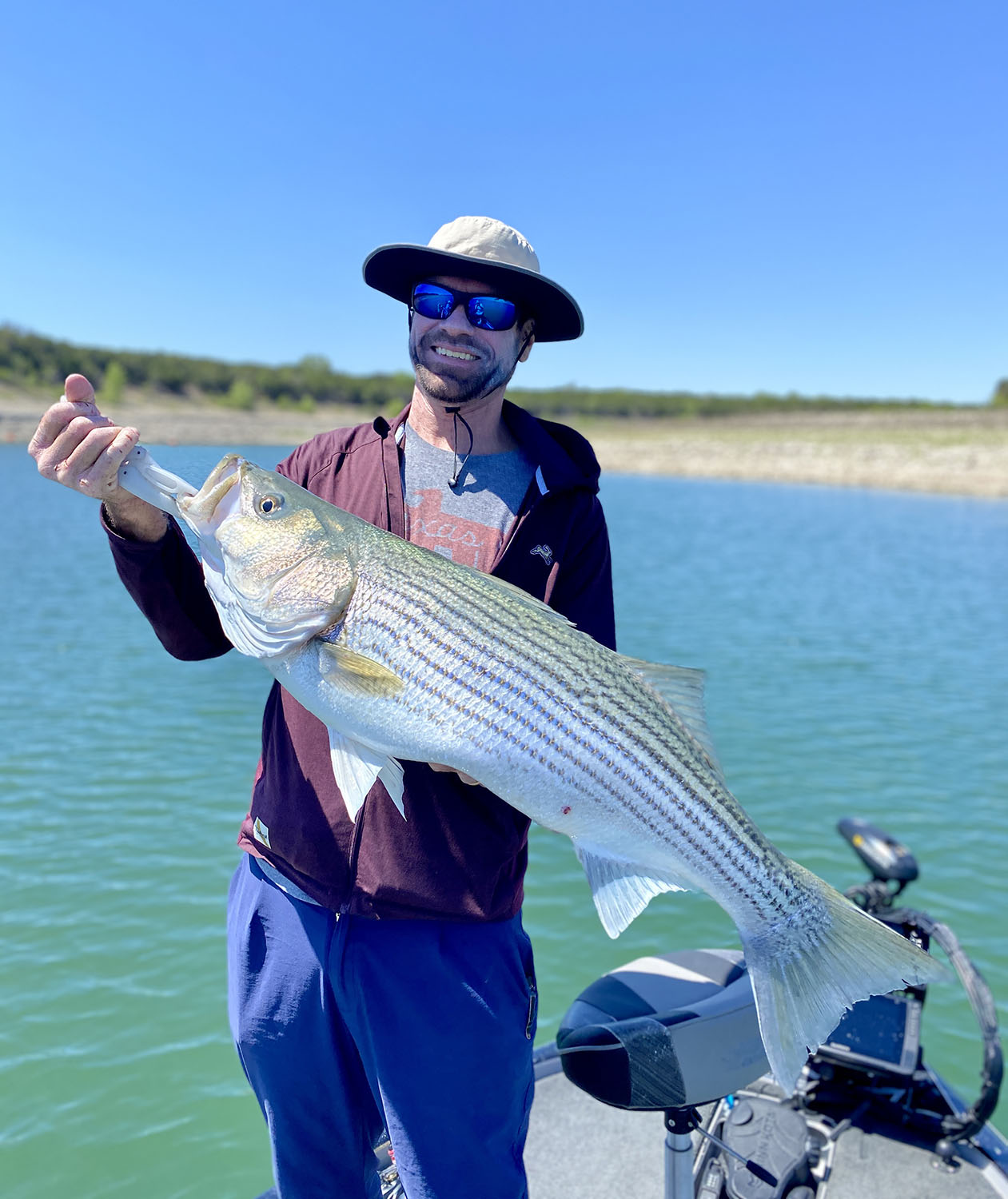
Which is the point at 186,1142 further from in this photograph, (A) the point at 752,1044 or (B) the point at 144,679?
(B) the point at 144,679

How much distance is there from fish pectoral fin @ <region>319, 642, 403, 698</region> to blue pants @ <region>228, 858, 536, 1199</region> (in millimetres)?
741

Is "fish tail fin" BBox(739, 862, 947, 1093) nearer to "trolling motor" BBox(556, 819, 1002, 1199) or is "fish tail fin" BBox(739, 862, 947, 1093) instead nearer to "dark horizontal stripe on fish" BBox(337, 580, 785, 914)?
"dark horizontal stripe on fish" BBox(337, 580, 785, 914)

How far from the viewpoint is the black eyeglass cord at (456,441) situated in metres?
3.16

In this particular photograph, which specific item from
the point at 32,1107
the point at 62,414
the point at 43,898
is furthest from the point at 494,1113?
the point at 43,898

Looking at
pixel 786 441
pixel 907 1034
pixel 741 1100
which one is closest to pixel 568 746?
pixel 741 1100

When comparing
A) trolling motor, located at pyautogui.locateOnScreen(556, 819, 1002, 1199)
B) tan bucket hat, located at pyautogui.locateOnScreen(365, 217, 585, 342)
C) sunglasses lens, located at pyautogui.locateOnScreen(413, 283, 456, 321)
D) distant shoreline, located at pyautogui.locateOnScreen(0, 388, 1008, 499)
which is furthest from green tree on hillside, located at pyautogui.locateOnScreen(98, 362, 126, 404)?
trolling motor, located at pyautogui.locateOnScreen(556, 819, 1002, 1199)

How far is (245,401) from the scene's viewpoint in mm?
88688

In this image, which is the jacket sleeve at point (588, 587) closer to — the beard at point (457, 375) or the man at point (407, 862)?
the man at point (407, 862)

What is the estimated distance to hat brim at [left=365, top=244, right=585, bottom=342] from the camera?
3.19 meters

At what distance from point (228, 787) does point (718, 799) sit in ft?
24.5

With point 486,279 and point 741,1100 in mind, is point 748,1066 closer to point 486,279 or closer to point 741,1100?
point 741,1100

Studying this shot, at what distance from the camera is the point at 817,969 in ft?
8.55

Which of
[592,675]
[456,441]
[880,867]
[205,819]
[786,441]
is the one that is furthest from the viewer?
[786,441]

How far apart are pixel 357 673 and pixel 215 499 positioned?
0.74 metres
